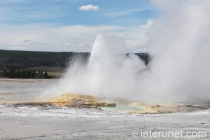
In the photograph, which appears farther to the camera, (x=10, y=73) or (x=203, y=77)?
(x=10, y=73)

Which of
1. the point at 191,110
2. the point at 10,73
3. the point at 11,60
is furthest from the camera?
the point at 11,60

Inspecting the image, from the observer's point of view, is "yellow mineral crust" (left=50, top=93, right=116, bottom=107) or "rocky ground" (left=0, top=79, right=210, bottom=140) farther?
"yellow mineral crust" (left=50, top=93, right=116, bottom=107)

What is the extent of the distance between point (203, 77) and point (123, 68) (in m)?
4.95

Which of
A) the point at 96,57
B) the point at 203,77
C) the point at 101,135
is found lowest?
the point at 101,135

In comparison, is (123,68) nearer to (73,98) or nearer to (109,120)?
(73,98)

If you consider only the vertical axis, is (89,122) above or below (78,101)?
below

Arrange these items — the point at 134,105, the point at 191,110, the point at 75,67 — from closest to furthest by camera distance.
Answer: the point at 191,110 → the point at 134,105 → the point at 75,67

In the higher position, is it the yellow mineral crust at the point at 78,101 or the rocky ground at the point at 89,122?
the yellow mineral crust at the point at 78,101

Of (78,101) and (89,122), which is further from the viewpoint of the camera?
(78,101)

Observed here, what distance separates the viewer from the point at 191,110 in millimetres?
13680

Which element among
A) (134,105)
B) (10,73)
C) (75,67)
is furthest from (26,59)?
(134,105)

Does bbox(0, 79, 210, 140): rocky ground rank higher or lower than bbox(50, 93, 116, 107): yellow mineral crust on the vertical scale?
lower

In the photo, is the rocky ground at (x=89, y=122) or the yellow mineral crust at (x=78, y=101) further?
the yellow mineral crust at (x=78, y=101)

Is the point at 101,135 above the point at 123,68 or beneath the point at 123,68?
beneath
